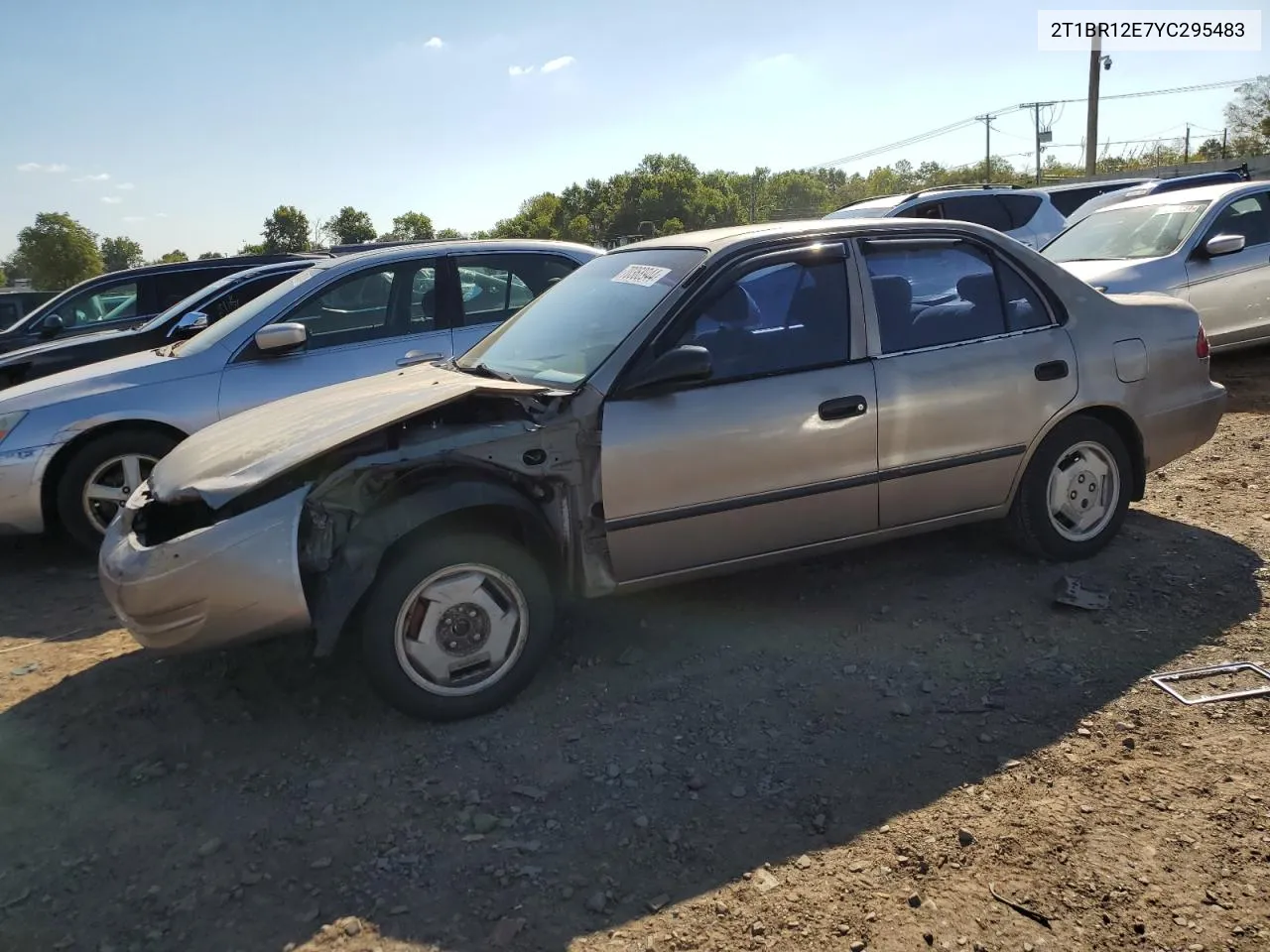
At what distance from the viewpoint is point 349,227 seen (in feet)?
196

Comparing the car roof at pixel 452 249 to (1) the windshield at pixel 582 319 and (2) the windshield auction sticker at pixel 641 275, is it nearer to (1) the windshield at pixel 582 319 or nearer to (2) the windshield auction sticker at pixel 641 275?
(1) the windshield at pixel 582 319

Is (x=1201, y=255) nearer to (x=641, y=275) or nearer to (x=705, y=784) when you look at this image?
(x=641, y=275)

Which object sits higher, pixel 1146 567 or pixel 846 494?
pixel 846 494

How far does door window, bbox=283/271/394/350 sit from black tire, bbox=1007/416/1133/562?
12.9 ft

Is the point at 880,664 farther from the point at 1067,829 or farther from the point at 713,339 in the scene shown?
the point at 713,339

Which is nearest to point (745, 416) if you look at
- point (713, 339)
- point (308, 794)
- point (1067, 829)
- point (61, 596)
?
point (713, 339)

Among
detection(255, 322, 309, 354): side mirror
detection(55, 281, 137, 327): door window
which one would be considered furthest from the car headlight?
detection(55, 281, 137, 327): door window

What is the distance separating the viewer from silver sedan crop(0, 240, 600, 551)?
214 inches

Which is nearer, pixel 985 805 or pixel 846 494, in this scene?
pixel 985 805

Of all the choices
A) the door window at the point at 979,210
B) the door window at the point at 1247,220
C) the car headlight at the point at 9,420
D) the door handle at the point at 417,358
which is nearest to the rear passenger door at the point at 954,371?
the door handle at the point at 417,358

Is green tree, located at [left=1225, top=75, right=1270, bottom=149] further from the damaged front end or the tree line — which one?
the damaged front end

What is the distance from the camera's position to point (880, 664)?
375cm

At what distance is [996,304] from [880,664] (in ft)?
5.90

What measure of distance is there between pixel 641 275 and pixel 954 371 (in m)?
1.42
